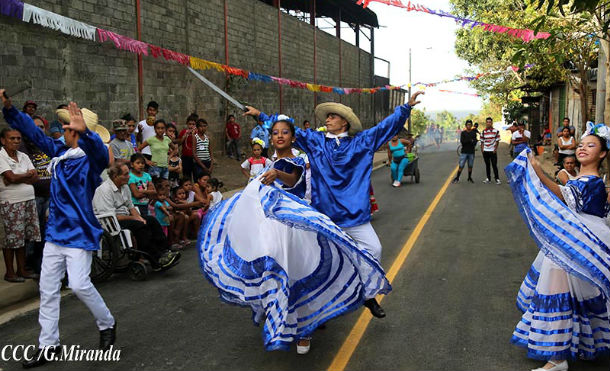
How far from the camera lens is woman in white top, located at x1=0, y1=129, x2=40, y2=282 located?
680 cm

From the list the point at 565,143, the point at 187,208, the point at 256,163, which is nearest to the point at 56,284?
the point at 187,208

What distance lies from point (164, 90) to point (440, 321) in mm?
14254

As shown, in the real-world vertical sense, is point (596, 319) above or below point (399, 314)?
above

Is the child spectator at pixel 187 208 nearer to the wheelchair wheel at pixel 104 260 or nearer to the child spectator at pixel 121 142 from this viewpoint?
the child spectator at pixel 121 142

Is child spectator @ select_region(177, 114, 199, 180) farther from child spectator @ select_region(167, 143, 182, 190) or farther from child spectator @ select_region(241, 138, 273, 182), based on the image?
child spectator @ select_region(241, 138, 273, 182)

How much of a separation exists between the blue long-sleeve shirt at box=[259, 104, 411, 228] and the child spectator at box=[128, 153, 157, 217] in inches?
147

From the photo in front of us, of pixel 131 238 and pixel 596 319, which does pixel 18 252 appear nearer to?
pixel 131 238

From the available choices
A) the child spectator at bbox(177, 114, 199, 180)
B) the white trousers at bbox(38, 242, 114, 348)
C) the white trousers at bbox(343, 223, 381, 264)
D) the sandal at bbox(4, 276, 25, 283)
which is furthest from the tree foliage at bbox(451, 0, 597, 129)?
the white trousers at bbox(38, 242, 114, 348)

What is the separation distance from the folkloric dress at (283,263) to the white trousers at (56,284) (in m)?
0.95

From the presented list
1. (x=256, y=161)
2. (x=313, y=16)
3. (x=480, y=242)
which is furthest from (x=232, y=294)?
(x=313, y=16)

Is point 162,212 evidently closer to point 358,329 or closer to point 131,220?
point 131,220

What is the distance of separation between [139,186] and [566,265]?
5996 mm

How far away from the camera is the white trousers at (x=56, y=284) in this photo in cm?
477

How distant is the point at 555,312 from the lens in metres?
4.36
